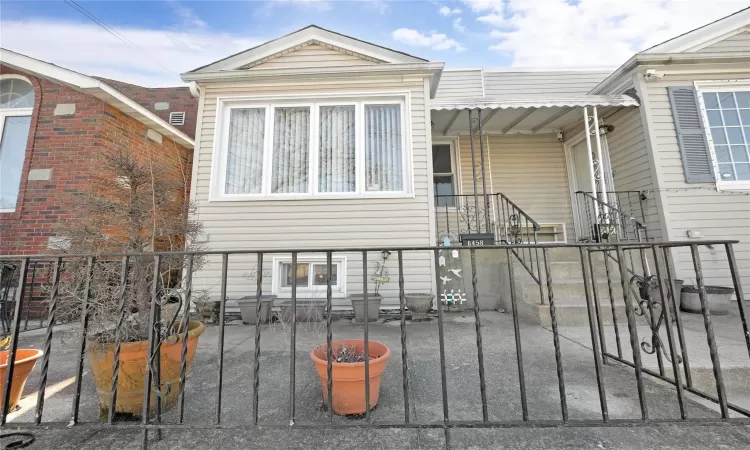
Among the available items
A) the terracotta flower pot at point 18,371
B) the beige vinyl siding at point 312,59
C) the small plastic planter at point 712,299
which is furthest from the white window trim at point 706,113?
the terracotta flower pot at point 18,371

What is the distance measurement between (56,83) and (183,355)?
249 inches

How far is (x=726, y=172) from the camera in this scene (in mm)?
4941

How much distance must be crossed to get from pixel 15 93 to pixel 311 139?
208 inches

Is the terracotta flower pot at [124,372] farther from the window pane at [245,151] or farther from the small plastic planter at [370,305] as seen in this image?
the window pane at [245,151]

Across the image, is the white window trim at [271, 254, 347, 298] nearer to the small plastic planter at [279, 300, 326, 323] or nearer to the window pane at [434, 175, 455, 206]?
the small plastic planter at [279, 300, 326, 323]

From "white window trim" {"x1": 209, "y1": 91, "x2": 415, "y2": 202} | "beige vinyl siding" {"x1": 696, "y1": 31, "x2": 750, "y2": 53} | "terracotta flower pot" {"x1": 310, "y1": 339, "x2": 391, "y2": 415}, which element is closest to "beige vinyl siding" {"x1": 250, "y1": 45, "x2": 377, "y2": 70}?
"white window trim" {"x1": 209, "y1": 91, "x2": 415, "y2": 202}

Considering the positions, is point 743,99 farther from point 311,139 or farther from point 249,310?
point 249,310

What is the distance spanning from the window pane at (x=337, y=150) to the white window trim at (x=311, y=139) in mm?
90

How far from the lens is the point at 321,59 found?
17.1 ft

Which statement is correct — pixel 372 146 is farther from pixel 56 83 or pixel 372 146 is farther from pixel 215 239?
pixel 56 83

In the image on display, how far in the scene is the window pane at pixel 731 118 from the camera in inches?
200

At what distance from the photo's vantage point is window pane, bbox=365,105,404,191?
4941 mm

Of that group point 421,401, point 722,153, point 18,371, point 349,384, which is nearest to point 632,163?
point 722,153

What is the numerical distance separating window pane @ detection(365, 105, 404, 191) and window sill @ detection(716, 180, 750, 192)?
Answer: 17.2 feet
